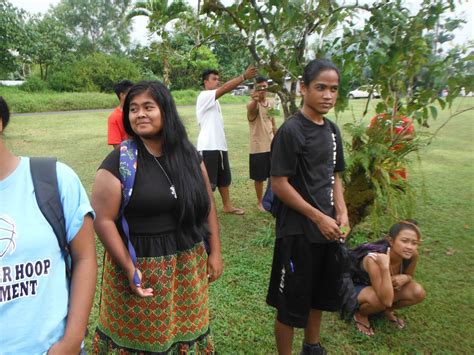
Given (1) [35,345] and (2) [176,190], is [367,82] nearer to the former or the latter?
(2) [176,190]

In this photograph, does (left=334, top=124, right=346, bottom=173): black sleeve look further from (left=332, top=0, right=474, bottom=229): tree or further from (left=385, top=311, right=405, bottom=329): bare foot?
(left=385, top=311, right=405, bottom=329): bare foot

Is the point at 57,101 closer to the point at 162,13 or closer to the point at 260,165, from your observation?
the point at 260,165

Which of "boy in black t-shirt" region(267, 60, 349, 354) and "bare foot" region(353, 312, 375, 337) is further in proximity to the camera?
"bare foot" region(353, 312, 375, 337)

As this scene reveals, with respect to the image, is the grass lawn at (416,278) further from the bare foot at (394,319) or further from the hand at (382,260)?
the hand at (382,260)

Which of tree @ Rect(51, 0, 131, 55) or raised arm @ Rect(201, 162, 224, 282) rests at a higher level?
tree @ Rect(51, 0, 131, 55)

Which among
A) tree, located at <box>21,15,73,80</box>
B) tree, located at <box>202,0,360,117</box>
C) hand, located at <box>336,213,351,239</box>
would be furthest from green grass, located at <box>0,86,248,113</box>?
hand, located at <box>336,213,351,239</box>

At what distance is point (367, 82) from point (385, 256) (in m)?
1.50

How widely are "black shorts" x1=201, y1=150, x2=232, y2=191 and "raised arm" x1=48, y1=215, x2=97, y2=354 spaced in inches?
137

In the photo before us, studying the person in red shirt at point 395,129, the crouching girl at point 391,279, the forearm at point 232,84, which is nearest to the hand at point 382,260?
Result: the crouching girl at point 391,279

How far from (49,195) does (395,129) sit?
121 inches

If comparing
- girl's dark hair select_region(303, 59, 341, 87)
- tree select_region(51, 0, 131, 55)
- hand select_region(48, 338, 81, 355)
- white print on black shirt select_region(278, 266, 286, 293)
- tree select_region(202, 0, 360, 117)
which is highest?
tree select_region(51, 0, 131, 55)

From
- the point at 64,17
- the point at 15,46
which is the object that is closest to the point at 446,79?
the point at 15,46

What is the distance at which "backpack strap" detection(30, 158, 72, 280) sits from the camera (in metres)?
1.16

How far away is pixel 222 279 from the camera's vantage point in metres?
3.49
